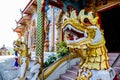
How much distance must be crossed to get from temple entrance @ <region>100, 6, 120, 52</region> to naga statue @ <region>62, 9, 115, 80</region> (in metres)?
6.59

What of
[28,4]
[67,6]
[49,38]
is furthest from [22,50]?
[28,4]

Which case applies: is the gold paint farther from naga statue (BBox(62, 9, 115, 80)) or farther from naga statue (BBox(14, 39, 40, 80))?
naga statue (BBox(62, 9, 115, 80))

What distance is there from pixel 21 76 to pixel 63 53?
251 centimetres

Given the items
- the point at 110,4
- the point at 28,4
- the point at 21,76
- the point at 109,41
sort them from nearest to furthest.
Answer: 1. the point at 21,76
2. the point at 110,4
3. the point at 109,41
4. the point at 28,4

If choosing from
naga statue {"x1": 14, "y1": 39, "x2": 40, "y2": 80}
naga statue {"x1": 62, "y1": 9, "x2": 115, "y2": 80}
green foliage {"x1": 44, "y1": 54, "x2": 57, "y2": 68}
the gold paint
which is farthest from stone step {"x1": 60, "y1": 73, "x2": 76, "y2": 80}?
naga statue {"x1": 62, "y1": 9, "x2": 115, "y2": 80}

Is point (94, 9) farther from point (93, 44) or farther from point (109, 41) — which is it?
point (93, 44)

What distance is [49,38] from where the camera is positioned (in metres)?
14.0

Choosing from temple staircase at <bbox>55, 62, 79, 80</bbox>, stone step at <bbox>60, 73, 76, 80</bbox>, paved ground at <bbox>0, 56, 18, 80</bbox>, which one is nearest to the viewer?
stone step at <bbox>60, 73, 76, 80</bbox>

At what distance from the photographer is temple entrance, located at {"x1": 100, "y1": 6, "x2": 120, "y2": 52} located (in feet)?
33.8

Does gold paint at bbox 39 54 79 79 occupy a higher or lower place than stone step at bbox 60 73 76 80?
higher

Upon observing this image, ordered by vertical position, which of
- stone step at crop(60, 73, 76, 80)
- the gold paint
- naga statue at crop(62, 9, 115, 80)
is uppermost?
naga statue at crop(62, 9, 115, 80)

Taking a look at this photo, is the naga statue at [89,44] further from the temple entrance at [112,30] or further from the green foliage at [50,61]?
the temple entrance at [112,30]

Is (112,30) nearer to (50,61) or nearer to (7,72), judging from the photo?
(50,61)

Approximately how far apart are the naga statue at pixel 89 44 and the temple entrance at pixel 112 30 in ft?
21.6
